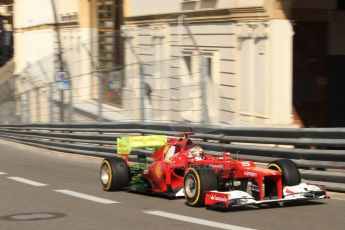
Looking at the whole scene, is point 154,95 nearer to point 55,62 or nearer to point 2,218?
point 2,218

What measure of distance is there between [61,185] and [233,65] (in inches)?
262

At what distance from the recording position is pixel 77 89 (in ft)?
81.2

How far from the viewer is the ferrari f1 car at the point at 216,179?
8.80 metres

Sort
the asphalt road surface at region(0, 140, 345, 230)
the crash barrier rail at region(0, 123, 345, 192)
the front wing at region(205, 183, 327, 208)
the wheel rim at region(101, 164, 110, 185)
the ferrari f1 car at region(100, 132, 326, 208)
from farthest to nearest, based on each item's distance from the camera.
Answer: the wheel rim at region(101, 164, 110, 185)
the crash barrier rail at region(0, 123, 345, 192)
the ferrari f1 car at region(100, 132, 326, 208)
the front wing at region(205, 183, 327, 208)
the asphalt road surface at region(0, 140, 345, 230)

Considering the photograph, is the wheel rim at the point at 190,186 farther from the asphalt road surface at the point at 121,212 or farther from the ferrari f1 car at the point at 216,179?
the asphalt road surface at the point at 121,212

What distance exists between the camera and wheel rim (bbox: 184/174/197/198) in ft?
30.0

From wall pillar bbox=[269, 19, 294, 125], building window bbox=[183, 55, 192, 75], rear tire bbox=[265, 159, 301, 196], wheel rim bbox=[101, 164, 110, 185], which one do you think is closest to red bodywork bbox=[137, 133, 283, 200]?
rear tire bbox=[265, 159, 301, 196]

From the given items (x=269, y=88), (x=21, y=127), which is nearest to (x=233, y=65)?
(x=269, y=88)

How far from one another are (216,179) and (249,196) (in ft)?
1.93

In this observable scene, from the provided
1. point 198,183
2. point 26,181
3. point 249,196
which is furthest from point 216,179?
point 26,181

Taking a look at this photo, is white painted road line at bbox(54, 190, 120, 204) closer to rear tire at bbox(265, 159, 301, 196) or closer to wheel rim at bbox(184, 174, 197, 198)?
wheel rim at bbox(184, 174, 197, 198)

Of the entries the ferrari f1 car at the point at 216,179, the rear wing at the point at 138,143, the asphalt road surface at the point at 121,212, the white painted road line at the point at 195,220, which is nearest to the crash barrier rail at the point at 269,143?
the asphalt road surface at the point at 121,212

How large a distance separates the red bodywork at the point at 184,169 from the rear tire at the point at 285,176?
0.38ft

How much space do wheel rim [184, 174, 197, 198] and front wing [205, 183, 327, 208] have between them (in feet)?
1.22
